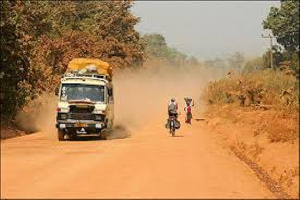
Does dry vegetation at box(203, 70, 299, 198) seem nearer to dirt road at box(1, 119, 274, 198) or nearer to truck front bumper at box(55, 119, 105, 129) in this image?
dirt road at box(1, 119, 274, 198)

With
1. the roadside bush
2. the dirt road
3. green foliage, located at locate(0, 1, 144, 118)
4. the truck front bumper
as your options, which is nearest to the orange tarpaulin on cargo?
green foliage, located at locate(0, 1, 144, 118)

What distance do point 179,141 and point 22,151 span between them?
6.60 meters

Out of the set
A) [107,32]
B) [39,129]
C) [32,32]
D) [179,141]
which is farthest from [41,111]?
[107,32]

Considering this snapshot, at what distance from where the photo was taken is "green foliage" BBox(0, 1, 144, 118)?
24.0 metres

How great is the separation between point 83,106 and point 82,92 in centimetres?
78

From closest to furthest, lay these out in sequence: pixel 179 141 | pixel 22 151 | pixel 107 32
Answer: pixel 22 151, pixel 179 141, pixel 107 32

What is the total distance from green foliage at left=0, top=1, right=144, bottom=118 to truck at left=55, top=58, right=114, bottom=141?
3452 millimetres

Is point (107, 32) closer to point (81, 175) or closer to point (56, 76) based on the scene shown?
point (56, 76)

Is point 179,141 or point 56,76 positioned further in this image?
point 56,76

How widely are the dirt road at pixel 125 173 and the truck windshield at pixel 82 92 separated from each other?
3.79 metres

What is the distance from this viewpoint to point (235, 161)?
1555cm

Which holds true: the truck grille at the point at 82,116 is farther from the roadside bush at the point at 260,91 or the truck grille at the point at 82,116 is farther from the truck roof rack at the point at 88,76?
the roadside bush at the point at 260,91

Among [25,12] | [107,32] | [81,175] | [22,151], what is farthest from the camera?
[107,32]

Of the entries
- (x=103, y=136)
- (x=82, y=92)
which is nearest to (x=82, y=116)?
(x=82, y=92)
